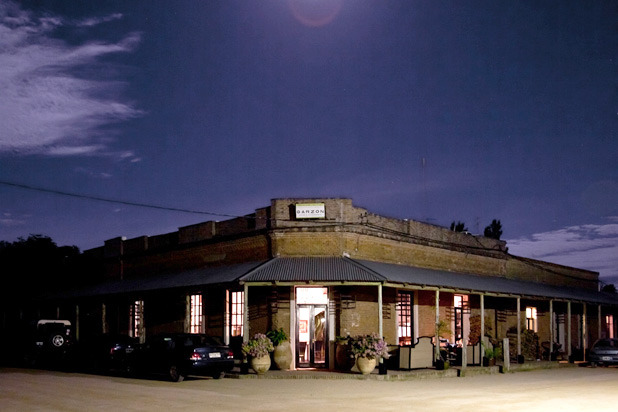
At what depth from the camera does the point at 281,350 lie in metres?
24.3

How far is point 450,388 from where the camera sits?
19422 millimetres

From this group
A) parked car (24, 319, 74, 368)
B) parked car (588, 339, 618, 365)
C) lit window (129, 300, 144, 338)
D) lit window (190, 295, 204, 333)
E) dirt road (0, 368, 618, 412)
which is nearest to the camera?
dirt road (0, 368, 618, 412)

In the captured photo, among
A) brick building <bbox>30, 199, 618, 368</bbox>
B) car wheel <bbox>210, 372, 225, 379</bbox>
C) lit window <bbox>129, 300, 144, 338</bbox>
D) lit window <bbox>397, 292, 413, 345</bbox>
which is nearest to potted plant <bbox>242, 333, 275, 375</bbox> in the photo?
brick building <bbox>30, 199, 618, 368</bbox>

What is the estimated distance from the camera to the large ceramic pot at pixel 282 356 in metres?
24.3

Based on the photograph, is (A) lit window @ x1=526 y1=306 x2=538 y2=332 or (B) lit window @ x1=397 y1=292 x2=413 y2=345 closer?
(B) lit window @ x1=397 y1=292 x2=413 y2=345

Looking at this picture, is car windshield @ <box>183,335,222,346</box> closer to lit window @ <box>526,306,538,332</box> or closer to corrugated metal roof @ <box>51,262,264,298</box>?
corrugated metal roof @ <box>51,262,264,298</box>

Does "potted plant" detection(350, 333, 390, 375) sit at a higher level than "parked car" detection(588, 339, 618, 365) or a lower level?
higher

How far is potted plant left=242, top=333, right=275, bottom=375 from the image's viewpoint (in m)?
22.7

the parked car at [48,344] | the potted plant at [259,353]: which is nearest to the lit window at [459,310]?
the potted plant at [259,353]

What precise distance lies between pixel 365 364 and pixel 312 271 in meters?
3.58

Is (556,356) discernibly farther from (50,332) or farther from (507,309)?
(50,332)

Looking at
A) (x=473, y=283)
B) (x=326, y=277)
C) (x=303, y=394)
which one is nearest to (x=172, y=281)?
(x=326, y=277)

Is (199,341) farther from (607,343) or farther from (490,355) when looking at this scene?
(607,343)

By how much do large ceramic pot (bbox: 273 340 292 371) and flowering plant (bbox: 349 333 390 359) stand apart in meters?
2.55
